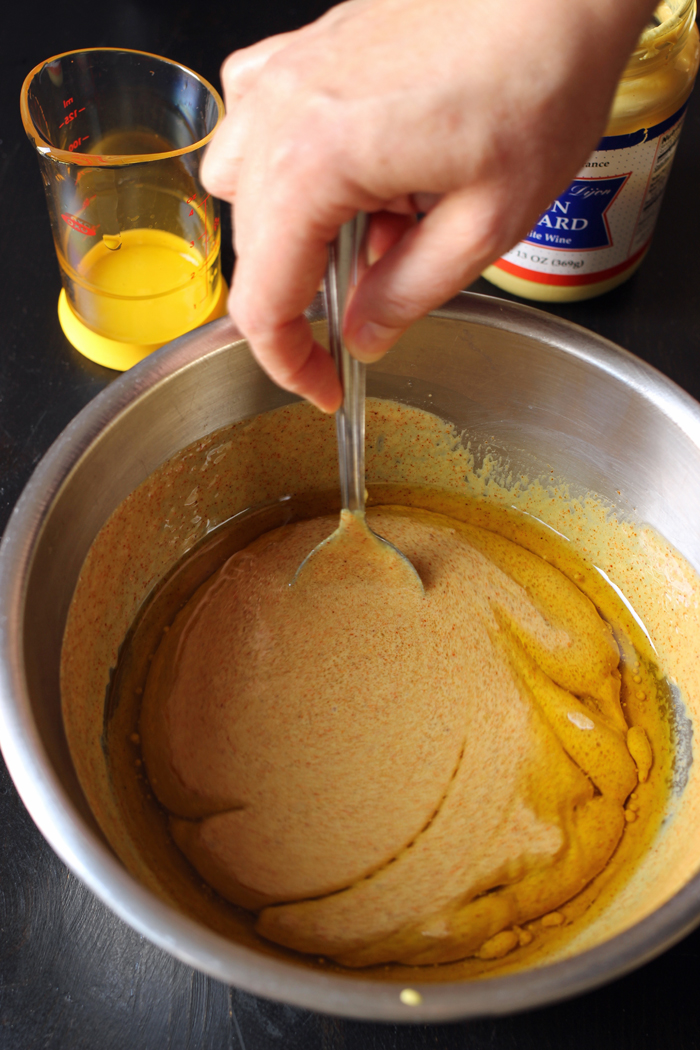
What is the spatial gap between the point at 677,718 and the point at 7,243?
0.96 metres

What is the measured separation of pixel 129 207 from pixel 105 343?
156 millimetres

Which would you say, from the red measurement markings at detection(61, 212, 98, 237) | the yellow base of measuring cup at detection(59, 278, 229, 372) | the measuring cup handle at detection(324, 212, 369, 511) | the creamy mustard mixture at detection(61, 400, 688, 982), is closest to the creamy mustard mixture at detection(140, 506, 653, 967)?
the creamy mustard mixture at detection(61, 400, 688, 982)

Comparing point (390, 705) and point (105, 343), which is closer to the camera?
point (390, 705)

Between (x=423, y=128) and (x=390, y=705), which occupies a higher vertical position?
(x=423, y=128)

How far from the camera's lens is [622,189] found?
91 centimetres

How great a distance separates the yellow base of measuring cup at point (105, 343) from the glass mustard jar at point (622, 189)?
1.11ft

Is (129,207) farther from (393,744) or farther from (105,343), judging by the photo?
(393,744)

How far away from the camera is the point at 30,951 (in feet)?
2.38

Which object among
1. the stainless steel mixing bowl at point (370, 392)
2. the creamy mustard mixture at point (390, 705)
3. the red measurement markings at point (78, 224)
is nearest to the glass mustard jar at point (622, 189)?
the stainless steel mixing bowl at point (370, 392)

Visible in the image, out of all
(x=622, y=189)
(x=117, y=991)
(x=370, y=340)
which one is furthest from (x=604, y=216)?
(x=117, y=991)

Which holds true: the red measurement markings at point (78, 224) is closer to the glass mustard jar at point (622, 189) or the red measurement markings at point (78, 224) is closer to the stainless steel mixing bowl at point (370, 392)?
the stainless steel mixing bowl at point (370, 392)

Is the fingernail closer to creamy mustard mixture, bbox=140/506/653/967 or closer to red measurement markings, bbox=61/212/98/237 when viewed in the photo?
creamy mustard mixture, bbox=140/506/653/967

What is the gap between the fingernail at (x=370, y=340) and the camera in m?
0.58

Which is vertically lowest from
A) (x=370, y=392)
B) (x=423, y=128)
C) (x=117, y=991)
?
(x=117, y=991)
